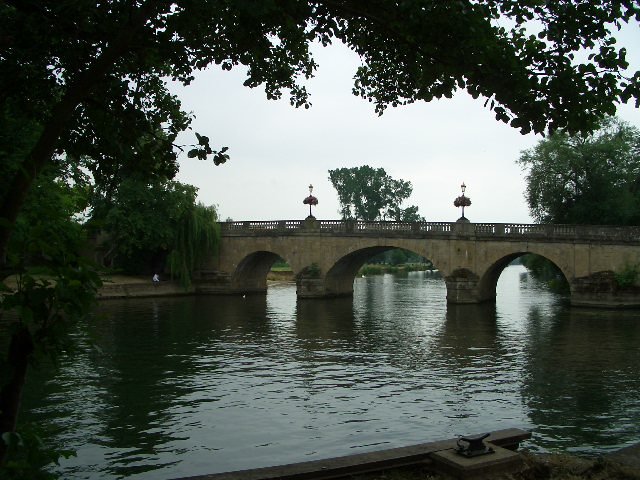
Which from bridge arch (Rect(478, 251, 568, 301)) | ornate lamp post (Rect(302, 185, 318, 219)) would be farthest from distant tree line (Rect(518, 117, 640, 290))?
ornate lamp post (Rect(302, 185, 318, 219))

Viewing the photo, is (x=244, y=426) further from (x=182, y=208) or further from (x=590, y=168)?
(x=590, y=168)

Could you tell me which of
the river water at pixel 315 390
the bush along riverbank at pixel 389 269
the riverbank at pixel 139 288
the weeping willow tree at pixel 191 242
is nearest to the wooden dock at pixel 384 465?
the river water at pixel 315 390

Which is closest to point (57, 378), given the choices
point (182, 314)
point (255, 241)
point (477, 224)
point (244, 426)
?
point (244, 426)

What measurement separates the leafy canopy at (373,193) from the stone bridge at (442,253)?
53429 mm

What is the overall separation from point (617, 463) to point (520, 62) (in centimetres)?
417

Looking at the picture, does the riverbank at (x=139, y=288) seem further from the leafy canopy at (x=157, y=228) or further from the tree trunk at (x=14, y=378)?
the tree trunk at (x=14, y=378)

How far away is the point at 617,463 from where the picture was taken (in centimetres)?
629

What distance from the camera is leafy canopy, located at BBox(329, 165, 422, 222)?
98562 millimetres

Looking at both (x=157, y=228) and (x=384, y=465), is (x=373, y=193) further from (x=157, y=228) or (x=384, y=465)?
(x=384, y=465)

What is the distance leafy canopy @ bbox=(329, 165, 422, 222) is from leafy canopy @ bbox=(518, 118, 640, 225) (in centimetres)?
5682

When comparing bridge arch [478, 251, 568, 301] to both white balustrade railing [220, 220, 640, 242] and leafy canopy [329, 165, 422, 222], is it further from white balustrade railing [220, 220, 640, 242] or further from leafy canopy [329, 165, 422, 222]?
leafy canopy [329, 165, 422, 222]

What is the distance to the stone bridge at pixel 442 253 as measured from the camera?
3177cm

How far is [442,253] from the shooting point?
36.1 metres

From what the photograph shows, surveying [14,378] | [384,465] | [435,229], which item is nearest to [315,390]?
[384,465]
